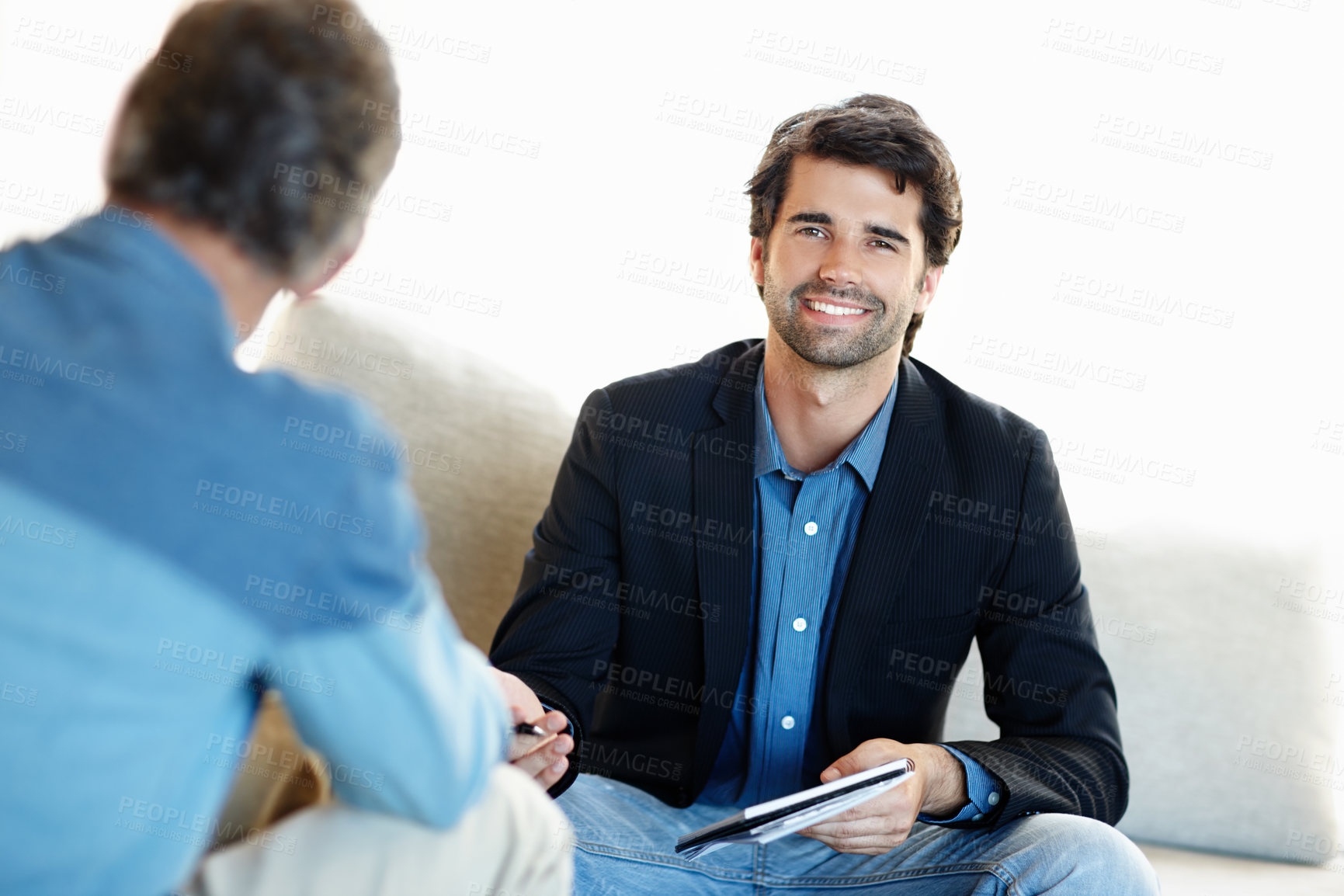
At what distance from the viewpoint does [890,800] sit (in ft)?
4.26

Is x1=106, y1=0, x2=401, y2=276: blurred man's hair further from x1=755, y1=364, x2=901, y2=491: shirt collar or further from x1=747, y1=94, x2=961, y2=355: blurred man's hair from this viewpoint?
x1=747, y1=94, x2=961, y2=355: blurred man's hair

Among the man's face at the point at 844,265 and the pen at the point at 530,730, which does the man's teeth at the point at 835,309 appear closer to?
the man's face at the point at 844,265

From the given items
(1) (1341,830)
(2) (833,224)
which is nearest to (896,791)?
(2) (833,224)

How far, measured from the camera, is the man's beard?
1.66 m

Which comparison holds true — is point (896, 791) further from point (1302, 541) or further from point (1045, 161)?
point (1045, 161)

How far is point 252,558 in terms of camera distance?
63 centimetres

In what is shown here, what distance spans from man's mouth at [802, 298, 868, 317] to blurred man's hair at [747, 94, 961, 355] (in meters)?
0.22

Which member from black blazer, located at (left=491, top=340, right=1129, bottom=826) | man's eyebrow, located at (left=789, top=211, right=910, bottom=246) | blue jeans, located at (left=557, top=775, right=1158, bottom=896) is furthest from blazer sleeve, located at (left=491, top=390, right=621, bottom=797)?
man's eyebrow, located at (left=789, top=211, right=910, bottom=246)

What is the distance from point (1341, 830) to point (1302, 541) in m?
0.64

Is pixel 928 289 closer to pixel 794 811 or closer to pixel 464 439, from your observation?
pixel 464 439

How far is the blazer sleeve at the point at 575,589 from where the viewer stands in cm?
158

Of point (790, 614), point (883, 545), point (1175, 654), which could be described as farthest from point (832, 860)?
point (1175, 654)

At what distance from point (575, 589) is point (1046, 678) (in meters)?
0.73

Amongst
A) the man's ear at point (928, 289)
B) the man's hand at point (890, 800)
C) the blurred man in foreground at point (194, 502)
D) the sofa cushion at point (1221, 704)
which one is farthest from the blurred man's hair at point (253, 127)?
the sofa cushion at point (1221, 704)
